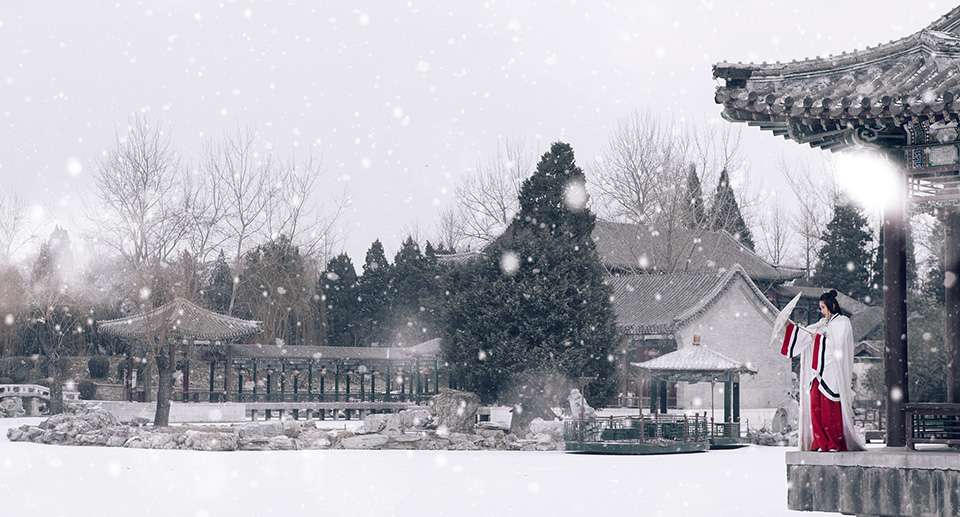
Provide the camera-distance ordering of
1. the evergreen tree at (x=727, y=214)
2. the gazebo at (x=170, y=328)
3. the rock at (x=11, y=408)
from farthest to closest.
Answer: the evergreen tree at (x=727, y=214) → the rock at (x=11, y=408) → the gazebo at (x=170, y=328)

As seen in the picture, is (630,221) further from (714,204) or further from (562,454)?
(562,454)

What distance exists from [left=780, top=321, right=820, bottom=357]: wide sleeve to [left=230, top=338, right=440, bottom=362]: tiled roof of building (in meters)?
28.3

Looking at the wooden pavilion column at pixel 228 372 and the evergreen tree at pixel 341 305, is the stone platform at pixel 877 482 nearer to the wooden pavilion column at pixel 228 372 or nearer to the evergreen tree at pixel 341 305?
the wooden pavilion column at pixel 228 372

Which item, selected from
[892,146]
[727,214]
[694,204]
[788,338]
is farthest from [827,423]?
[727,214]

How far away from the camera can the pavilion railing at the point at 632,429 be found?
90.9 feet

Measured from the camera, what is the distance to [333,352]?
4328 centimetres

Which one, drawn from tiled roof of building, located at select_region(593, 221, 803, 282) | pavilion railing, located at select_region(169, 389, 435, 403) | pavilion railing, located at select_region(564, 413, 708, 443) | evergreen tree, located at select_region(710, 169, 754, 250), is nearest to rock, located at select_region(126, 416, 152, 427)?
pavilion railing, located at select_region(169, 389, 435, 403)

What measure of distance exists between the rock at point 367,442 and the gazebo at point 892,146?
17.5m

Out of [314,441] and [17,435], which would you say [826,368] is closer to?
[314,441]

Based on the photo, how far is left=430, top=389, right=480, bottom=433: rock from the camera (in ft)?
98.3

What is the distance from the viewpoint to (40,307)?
49.3m

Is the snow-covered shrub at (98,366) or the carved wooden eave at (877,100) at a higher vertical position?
the carved wooden eave at (877,100)

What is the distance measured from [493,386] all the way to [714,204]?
102ft

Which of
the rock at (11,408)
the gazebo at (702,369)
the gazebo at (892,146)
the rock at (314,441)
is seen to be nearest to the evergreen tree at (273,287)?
the rock at (11,408)
